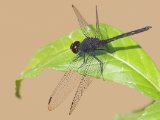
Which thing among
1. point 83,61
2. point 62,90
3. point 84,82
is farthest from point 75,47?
point 62,90

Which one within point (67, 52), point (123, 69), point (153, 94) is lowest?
point (153, 94)

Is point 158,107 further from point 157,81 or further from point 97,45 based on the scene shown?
point 97,45

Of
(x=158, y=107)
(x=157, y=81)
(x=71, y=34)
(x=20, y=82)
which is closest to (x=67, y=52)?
(x=71, y=34)

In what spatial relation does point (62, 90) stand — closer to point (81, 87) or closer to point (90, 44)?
point (81, 87)

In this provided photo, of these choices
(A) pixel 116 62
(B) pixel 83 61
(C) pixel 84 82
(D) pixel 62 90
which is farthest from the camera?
(D) pixel 62 90

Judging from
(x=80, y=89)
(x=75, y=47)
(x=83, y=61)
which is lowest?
(x=80, y=89)

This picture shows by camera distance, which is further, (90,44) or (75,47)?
(90,44)

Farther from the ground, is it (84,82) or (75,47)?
(75,47)

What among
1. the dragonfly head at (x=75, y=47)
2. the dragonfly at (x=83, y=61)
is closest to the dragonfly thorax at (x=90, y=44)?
the dragonfly at (x=83, y=61)
